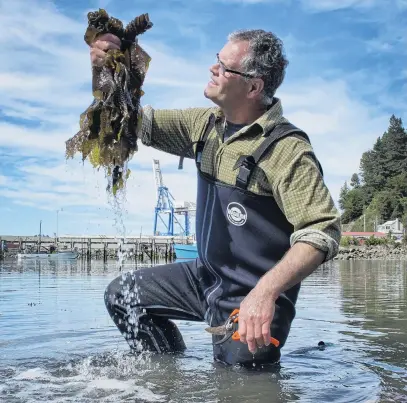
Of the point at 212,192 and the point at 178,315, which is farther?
the point at 178,315

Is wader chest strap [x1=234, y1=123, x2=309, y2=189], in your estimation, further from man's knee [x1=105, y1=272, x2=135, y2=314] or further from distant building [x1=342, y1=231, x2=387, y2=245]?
distant building [x1=342, y1=231, x2=387, y2=245]

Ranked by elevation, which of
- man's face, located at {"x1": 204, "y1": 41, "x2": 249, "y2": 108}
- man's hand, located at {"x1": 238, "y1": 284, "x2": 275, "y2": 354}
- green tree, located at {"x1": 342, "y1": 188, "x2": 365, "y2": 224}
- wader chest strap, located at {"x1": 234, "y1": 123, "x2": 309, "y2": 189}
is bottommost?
man's hand, located at {"x1": 238, "y1": 284, "x2": 275, "y2": 354}

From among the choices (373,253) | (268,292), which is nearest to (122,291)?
(268,292)

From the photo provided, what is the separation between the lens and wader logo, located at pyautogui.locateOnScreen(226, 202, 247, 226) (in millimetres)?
4105

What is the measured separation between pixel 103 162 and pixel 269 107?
1.32 metres

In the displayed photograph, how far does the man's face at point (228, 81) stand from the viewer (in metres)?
4.12

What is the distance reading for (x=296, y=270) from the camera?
11.1ft

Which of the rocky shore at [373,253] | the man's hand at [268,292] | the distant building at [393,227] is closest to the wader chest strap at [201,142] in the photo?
the man's hand at [268,292]

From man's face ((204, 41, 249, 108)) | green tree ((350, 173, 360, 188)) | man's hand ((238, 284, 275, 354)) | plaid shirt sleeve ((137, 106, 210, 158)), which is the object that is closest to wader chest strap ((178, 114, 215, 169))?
plaid shirt sleeve ((137, 106, 210, 158))

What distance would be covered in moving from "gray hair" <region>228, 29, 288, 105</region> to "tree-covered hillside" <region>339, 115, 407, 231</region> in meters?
110

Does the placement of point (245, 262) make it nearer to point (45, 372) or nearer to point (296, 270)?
point (296, 270)

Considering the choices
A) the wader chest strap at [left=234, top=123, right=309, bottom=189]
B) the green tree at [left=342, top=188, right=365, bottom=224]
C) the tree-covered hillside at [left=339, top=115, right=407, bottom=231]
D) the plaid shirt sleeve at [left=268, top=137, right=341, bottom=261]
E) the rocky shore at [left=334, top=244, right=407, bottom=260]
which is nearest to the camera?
the plaid shirt sleeve at [left=268, top=137, right=341, bottom=261]

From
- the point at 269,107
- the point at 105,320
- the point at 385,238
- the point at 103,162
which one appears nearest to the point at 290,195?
the point at 269,107

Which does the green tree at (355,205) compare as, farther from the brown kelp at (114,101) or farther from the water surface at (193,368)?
the brown kelp at (114,101)
